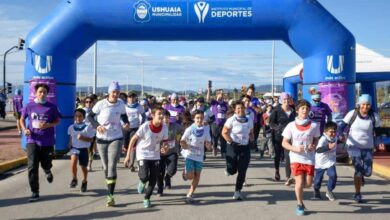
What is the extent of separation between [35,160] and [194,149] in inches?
108

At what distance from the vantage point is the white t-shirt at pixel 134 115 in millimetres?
10883

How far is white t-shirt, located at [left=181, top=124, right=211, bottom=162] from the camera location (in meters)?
7.51

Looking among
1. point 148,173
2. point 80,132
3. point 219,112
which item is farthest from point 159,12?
point 148,173

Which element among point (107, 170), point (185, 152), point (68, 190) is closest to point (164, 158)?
point (185, 152)

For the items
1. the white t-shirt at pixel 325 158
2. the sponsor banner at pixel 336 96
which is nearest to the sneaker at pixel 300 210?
the white t-shirt at pixel 325 158

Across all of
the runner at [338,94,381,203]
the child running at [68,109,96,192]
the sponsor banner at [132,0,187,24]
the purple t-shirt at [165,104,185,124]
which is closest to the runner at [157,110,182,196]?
the child running at [68,109,96,192]

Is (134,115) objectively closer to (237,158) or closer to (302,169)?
(237,158)

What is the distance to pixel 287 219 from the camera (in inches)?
247

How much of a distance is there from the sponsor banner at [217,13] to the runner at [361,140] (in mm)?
5227

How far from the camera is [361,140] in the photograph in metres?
7.41

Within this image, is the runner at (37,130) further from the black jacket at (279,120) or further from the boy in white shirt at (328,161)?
the boy in white shirt at (328,161)

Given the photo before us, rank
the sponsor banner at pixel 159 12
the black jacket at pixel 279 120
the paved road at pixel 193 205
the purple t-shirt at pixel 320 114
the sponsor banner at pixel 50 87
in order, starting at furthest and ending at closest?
the sponsor banner at pixel 159 12, the sponsor banner at pixel 50 87, the black jacket at pixel 279 120, the purple t-shirt at pixel 320 114, the paved road at pixel 193 205

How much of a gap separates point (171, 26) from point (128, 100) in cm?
248

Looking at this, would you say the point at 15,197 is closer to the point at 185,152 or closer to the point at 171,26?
the point at 185,152
